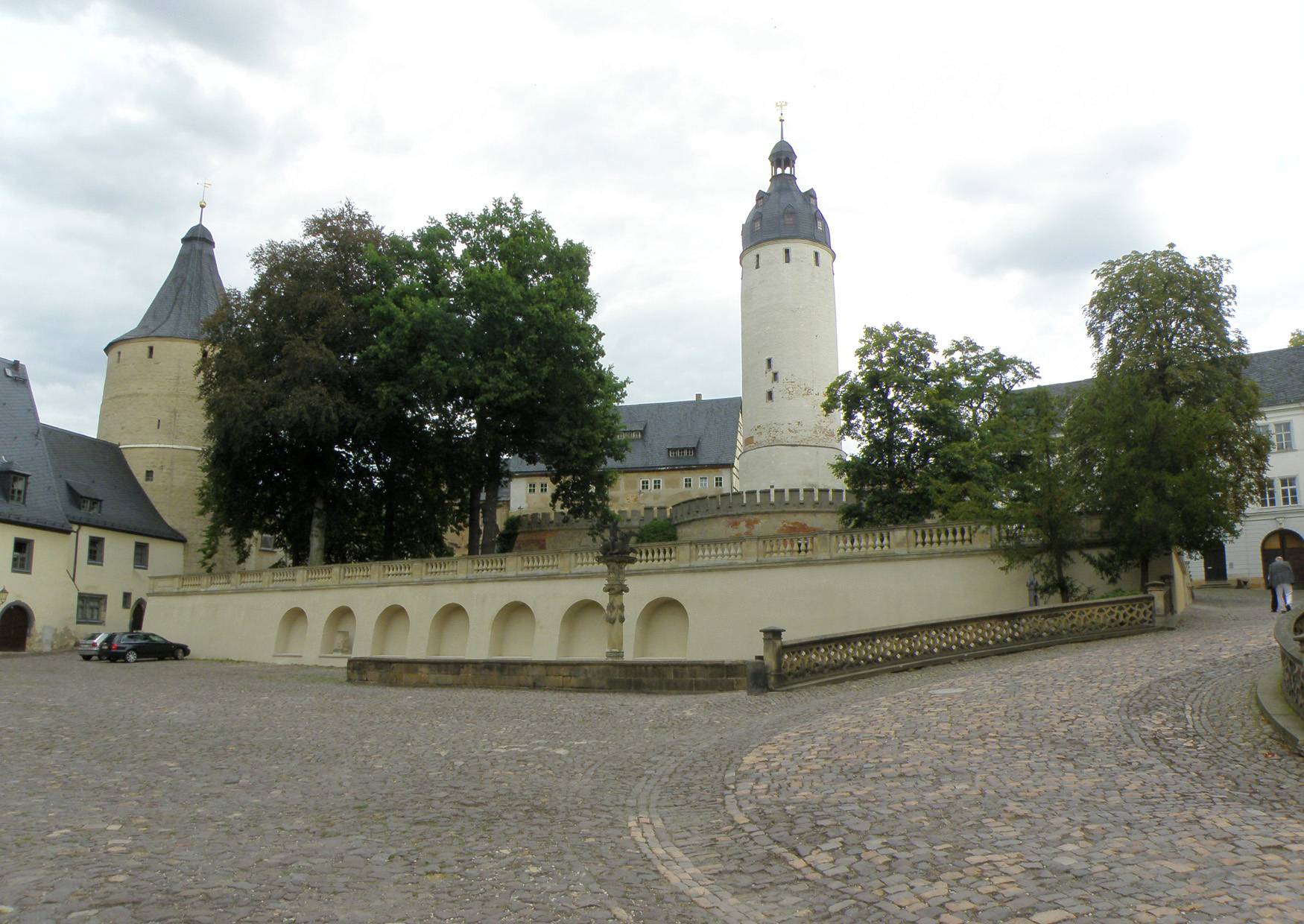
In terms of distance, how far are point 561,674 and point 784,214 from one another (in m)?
40.7

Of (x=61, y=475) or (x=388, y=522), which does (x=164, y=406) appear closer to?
(x=61, y=475)

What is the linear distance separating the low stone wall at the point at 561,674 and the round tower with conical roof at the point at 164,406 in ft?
107

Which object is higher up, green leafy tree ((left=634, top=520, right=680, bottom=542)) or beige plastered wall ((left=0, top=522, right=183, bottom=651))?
green leafy tree ((left=634, top=520, right=680, bottom=542))

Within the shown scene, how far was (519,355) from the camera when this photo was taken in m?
38.5

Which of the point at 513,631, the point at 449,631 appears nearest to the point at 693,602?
the point at 513,631

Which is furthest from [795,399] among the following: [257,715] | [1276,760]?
[1276,760]

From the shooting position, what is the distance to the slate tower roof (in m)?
56.2

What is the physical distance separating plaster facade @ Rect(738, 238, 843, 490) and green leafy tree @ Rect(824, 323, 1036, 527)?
11.8 metres

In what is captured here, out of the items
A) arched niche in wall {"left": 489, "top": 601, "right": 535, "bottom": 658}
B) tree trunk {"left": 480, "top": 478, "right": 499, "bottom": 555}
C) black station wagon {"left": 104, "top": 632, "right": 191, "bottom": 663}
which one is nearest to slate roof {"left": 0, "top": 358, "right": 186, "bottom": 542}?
black station wagon {"left": 104, "top": 632, "right": 191, "bottom": 663}

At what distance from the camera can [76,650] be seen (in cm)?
4391

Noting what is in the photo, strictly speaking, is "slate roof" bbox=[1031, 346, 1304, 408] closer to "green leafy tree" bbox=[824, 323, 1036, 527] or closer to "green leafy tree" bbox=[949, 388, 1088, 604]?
"green leafy tree" bbox=[824, 323, 1036, 527]

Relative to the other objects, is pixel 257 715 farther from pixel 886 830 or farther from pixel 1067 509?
pixel 1067 509

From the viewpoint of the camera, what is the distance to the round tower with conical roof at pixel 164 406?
53.1 meters

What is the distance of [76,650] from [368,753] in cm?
3768
